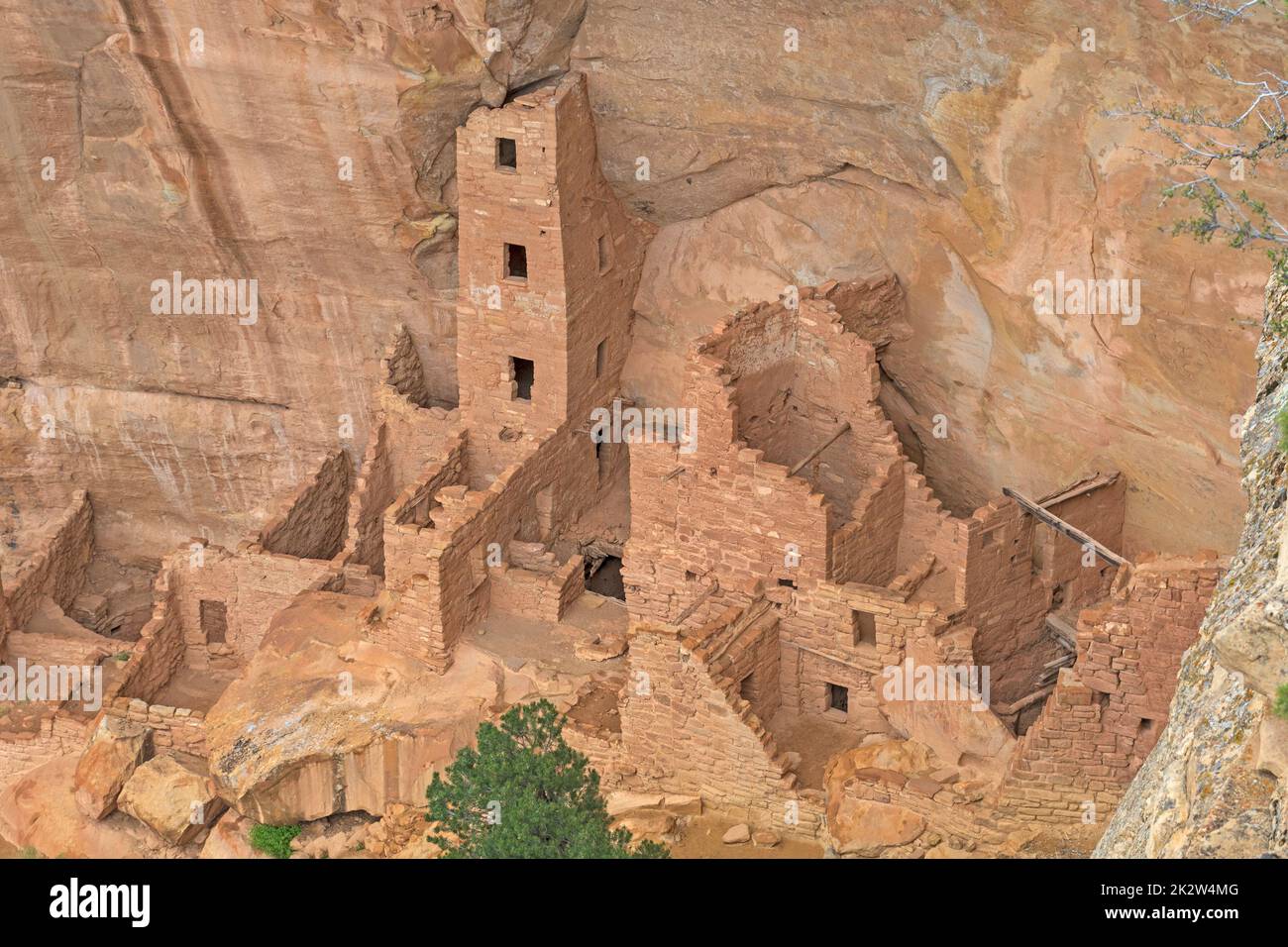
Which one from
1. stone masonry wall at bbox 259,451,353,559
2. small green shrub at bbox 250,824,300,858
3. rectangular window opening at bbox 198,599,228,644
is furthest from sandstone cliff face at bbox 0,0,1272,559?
small green shrub at bbox 250,824,300,858

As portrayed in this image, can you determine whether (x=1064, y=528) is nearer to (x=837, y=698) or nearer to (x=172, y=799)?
(x=837, y=698)

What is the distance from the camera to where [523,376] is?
28.6 m

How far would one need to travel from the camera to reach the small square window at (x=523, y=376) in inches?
1117

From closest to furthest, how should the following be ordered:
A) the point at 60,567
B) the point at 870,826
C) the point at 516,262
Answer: the point at 870,826 < the point at 516,262 < the point at 60,567

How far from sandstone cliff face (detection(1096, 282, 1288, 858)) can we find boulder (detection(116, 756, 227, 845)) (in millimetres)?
13082

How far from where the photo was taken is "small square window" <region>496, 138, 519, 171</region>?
88.2 feet

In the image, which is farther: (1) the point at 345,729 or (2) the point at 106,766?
(2) the point at 106,766

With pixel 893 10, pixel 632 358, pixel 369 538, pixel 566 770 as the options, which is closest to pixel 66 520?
pixel 369 538

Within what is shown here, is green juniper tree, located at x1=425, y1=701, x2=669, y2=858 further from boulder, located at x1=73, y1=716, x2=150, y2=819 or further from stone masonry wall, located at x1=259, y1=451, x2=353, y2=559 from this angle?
stone masonry wall, located at x1=259, y1=451, x2=353, y2=559

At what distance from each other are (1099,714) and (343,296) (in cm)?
1239

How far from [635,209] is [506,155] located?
1.85 m

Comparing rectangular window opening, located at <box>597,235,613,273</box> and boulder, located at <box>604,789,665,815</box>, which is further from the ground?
rectangular window opening, located at <box>597,235,613,273</box>

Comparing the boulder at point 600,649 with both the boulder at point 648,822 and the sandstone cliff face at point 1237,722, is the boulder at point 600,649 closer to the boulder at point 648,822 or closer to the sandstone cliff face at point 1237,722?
the boulder at point 648,822

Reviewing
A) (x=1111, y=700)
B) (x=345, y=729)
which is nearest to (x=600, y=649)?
(x=345, y=729)
